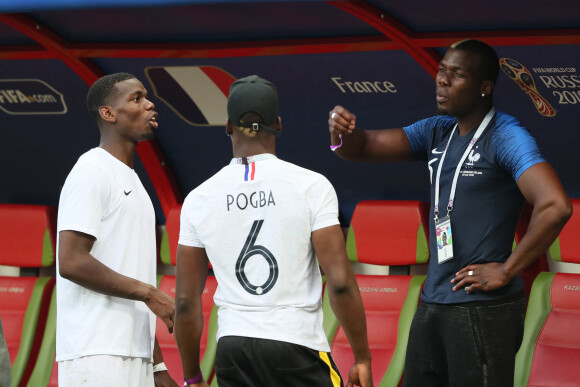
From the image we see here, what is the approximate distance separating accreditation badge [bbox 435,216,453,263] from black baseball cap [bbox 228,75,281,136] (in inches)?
34.2

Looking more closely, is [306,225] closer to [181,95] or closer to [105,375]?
[105,375]

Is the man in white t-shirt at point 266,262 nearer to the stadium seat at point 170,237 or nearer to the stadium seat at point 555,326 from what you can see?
the stadium seat at point 555,326

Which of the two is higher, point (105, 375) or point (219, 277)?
point (219, 277)

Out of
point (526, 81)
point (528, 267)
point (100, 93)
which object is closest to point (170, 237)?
point (528, 267)

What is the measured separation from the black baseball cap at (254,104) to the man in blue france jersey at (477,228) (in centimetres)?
69

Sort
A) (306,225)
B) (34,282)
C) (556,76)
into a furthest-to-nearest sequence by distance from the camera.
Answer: (34,282)
(556,76)
(306,225)

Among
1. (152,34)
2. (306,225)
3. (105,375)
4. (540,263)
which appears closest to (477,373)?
(306,225)

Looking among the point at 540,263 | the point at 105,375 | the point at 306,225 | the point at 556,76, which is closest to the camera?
the point at 306,225

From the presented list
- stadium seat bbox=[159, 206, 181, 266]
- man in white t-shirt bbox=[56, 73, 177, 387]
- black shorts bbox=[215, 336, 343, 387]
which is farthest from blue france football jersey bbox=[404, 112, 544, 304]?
stadium seat bbox=[159, 206, 181, 266]

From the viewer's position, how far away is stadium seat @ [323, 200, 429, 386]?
19.0ft

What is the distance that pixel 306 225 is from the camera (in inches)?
119

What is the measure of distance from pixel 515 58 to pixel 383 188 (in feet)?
4.58

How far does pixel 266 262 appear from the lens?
9.90ft

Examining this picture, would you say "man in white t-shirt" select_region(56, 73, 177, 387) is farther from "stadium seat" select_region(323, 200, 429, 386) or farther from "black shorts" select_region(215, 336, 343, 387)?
"stadium seat" select_region(323, 200, 429, 386)
